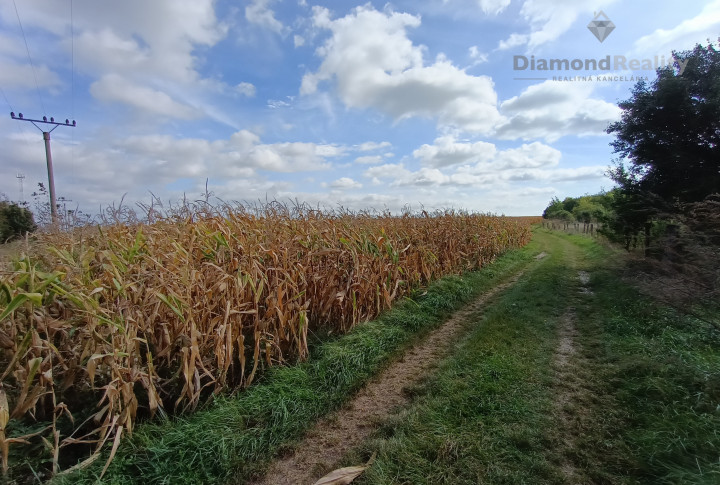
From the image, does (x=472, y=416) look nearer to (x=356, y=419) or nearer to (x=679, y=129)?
(x=356, y=419)

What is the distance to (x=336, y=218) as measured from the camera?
602 cm

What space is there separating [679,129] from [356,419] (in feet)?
32.5

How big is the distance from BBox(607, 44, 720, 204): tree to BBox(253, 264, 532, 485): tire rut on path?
6209 mm

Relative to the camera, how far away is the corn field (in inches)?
88.5

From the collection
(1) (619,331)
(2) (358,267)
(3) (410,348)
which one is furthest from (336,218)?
(1) (619,331)

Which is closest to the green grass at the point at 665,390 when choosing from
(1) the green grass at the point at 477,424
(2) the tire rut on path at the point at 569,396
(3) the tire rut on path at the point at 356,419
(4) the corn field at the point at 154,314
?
(2) the tire rut on path at the point at 569,396

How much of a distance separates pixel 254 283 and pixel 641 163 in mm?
10076

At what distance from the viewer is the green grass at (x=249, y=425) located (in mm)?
2287

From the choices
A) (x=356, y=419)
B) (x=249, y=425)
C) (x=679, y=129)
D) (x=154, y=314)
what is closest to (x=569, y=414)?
(x=356, y=419)

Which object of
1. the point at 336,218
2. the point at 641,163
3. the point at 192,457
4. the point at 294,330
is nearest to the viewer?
the point at 192,457

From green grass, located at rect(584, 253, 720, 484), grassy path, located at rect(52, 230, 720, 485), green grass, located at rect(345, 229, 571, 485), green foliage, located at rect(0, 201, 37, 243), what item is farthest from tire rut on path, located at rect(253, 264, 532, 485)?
green foliage, located at rect(0, 201, 37, 243)

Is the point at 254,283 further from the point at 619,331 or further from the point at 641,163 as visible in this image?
the point at 641,163

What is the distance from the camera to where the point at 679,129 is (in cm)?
782

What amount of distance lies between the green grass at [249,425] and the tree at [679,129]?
710 cm
